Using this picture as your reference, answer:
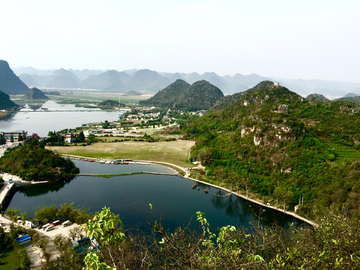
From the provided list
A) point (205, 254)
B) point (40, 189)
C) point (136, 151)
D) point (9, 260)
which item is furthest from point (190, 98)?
point (205, 254)

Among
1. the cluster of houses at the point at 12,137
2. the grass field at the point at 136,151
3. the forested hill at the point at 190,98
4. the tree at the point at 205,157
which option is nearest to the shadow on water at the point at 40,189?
the grass field at the point at 136,151

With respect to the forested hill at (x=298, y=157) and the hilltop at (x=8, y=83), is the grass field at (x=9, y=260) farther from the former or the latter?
the hilltop at (x=8, y=83)

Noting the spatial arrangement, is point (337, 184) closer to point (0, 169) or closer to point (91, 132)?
point (0, 169)

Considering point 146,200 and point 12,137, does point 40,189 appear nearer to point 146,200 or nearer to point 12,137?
point 146,200

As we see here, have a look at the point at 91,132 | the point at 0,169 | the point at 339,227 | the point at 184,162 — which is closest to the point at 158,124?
the point at 91,132

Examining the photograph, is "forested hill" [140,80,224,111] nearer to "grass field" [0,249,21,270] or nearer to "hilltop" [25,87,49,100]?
"hilltop" [25,87,49,100]

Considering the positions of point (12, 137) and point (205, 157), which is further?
point (12, 137)
